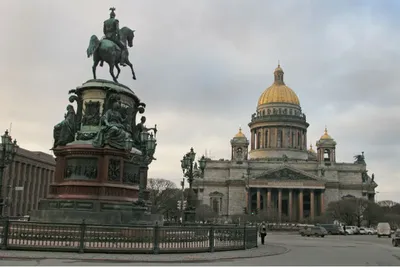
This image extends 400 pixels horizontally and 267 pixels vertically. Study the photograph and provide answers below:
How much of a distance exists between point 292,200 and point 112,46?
327 feet

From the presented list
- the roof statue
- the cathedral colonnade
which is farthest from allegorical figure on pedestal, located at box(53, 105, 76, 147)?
the cathedral colonnade

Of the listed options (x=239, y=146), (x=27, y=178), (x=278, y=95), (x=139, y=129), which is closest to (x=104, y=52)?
(x=139, y=129)

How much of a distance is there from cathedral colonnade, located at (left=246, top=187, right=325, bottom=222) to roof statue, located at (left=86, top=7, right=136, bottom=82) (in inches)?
3624

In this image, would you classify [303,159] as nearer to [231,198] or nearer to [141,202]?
[231,198]

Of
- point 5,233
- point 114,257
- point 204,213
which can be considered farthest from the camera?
point 204,213

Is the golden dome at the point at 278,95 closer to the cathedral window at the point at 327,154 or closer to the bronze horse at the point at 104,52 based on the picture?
the cathedral window at the point at 327,154

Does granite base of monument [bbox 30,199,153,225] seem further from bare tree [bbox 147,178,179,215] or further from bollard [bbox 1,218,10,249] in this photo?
bare tree [bbox 147,178,179,215]

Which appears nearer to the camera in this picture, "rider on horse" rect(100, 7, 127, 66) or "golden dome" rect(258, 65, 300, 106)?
"rider on horse" rect(100, 7, 127, 66)

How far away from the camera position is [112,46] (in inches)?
934

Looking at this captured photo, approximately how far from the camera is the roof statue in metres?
23.6

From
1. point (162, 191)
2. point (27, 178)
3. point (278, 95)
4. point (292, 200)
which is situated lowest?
point (162, 191)

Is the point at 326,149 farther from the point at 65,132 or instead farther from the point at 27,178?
the point at 65,132

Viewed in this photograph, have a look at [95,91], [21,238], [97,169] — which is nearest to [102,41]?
[95,91]

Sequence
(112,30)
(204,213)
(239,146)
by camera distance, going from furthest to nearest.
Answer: (239,146) < (204,213) < (112,30)
